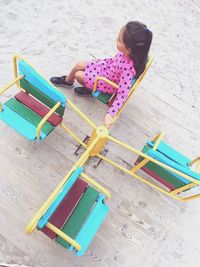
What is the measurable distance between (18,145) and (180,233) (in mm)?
1273

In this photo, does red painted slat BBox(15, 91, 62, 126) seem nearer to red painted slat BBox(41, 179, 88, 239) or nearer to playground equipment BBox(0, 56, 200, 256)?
playground equipment BBox(0, 56, 200, 256)

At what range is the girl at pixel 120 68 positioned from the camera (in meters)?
1.68

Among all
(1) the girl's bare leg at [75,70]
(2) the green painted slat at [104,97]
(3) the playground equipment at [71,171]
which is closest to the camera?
(3) the playground equipment at [71,171]

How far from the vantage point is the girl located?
5.52ft

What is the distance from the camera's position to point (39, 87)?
172 cm

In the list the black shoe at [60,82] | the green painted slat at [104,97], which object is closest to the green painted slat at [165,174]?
the green painted slat at [104,97]

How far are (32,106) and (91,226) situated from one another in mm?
849

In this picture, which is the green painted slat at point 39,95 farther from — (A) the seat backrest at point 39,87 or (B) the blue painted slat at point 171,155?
(B) the blue painted slat at point 171,155

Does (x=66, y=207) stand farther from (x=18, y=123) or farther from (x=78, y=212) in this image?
(x=18, y=123)

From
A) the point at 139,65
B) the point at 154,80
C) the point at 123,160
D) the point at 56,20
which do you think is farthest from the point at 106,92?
the point at 56,20

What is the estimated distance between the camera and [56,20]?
8.93 feet

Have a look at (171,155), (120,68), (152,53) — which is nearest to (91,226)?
(171,155)

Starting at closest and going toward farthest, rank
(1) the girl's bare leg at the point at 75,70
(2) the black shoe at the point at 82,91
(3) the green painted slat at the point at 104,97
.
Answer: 1. (3) the green painted slat at the point at 104,97
2. (1) the girl's bare leg at the point at 75,70
3. (2) the black shoe at the point at 82,91

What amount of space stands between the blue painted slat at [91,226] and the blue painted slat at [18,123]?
0.55 metres
